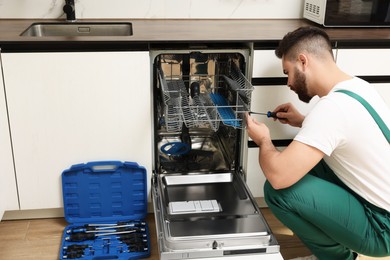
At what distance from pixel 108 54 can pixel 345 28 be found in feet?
4.15

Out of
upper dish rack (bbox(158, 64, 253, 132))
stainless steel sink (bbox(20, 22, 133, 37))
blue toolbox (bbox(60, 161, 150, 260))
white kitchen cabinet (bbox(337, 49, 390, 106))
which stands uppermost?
stainless steel sink (bbox(20, 22, 133, 37))

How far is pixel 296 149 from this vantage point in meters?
1.58

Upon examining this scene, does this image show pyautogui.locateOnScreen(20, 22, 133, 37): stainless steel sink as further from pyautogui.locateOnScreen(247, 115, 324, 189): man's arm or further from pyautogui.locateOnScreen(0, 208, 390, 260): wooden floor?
pyautogui.locateOnScreen(247, 115, 324, 189): man's arm

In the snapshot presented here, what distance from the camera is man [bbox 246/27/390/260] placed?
5.13 feet

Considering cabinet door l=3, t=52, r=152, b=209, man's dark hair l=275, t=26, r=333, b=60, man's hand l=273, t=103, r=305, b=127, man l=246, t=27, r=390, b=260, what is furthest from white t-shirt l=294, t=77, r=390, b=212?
cabinet door l=3, t=52, r=152, b=209

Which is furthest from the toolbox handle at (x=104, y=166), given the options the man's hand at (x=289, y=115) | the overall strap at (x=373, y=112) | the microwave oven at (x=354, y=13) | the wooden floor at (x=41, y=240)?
the microwave oven at (x=354, y=13)

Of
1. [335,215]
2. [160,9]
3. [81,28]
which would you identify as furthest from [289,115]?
[81,28]

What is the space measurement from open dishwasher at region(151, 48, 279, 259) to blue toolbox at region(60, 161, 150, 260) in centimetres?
15

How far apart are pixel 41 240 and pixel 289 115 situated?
1.27 m

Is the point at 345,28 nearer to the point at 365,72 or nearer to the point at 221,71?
the point at 365,72

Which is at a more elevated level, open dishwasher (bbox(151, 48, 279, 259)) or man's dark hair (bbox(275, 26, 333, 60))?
man's dark hair (bbox(275, 26, 333, 60))

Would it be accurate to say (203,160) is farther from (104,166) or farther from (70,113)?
(70,113)

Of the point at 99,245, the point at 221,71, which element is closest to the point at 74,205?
the point at 99,245

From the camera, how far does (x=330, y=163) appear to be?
1786mm
